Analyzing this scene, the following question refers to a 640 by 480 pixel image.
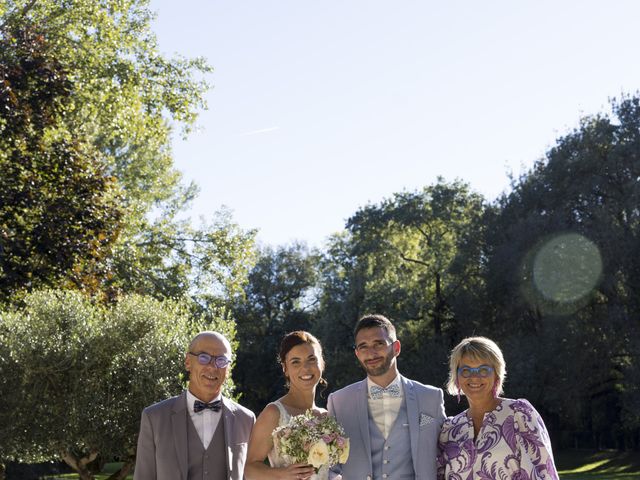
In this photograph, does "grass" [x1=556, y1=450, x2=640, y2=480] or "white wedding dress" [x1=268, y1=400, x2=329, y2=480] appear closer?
"white wedding dress" [x1=268, y1=400, x2=329, y2=480]

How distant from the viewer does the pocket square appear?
21.6ft

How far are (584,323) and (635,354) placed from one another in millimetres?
3193

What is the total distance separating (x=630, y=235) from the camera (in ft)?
104

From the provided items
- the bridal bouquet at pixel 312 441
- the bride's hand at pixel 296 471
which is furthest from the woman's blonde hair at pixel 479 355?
the bride's hand at pixel 296 471

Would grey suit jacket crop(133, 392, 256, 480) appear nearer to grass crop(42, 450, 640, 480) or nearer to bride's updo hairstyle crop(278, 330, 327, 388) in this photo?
bride's updo hairstyle crop(278, 330, 327, 388)

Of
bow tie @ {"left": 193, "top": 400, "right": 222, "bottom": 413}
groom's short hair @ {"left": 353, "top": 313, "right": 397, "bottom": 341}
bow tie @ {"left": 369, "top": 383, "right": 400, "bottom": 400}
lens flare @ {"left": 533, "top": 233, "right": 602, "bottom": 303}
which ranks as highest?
lens flare @ {"left": 533, "top": 233, "right": 602, "bottom": 303}

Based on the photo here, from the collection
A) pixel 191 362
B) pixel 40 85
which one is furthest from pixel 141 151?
pixel 191 362

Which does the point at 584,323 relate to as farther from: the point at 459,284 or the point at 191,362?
the point at 191,362

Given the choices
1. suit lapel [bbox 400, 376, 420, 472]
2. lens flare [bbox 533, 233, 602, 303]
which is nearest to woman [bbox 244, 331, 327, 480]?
suit lapel [bbox 400, 376, 420, 472]

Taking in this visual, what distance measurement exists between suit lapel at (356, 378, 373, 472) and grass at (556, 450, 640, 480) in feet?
99.6

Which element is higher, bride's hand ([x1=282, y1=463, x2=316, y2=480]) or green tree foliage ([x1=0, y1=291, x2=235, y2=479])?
green tree foliage ([x1=0, y1=291, x2=235, y2=479])

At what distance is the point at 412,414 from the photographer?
657 centimetres

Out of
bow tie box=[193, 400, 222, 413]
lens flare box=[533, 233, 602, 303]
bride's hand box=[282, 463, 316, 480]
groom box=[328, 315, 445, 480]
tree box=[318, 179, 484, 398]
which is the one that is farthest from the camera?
tree box=[318, 179, 484, 398]

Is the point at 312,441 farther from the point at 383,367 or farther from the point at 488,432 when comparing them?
the point at 488,432
